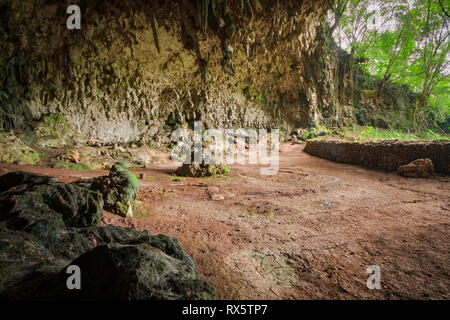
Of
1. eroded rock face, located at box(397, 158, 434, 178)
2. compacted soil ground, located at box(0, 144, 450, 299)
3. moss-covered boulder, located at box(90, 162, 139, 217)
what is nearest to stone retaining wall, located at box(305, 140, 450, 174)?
eroded rock face, located at box(397, 158, 434, 178)

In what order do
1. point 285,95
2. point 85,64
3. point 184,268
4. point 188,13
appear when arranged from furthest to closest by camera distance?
point 285,95 < point 188,13 < point 85,64 < point 184,268

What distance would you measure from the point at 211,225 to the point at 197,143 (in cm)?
526

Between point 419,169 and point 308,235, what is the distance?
562cm

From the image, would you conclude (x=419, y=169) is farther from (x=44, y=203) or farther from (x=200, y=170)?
(x=44, y=203)

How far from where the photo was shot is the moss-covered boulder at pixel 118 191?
3.13 m

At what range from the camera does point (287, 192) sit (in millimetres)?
5043

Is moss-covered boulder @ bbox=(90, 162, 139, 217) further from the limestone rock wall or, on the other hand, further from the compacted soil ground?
the limestone rock wall

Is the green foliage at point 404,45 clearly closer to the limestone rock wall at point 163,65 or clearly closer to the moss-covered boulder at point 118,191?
the limestone rock wall at point 163,65

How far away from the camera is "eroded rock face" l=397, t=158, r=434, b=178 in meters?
6.12

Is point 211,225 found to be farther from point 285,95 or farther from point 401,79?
point 401,79

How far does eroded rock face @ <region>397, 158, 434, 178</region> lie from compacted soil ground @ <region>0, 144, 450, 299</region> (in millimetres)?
691

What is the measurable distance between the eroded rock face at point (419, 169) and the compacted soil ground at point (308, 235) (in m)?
0.69

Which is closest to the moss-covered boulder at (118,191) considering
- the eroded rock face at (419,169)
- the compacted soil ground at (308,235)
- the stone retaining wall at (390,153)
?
the compacted soil ground at (308,235)

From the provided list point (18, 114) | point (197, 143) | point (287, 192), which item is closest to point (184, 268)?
point (287, 192)
